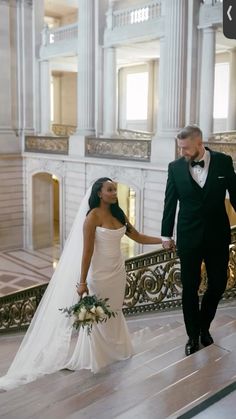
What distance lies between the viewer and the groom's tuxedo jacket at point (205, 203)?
11.2 feet

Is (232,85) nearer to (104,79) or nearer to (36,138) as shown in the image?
(104,79)

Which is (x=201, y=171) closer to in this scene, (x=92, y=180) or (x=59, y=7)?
(x=92, y=180)

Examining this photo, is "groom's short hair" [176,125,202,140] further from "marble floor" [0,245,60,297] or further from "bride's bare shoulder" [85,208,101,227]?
"marble floor" [0,245,60,297]

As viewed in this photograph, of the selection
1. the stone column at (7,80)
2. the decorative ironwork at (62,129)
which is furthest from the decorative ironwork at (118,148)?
the decorative ironwork at (62,129)

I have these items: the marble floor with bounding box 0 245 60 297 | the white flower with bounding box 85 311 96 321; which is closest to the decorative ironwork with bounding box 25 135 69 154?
the marble floor with bounding box 0 245 60 297

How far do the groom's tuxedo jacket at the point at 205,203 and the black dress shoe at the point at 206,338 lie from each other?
2.41 feet

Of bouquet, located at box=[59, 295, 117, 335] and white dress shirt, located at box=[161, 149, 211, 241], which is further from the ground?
white dress shirt, located at box=[161, 149, 211, 241]

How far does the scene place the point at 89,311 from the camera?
3.71m

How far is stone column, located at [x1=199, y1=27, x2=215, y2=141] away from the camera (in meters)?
12.5

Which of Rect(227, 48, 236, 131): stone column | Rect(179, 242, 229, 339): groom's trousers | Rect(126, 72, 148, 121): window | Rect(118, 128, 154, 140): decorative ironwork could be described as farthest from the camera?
Rect(126, 72, 148, 121): window

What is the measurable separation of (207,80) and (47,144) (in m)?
A: 6.66

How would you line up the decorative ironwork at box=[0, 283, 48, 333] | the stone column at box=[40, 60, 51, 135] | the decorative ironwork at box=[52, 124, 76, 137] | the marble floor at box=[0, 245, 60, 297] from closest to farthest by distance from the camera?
1. the decorative ironwork at box=[0, 283, 48, 333]
2. the marble floor at box=[0, 245, 60, 297]
3. the stone column at box=[40, 60, 51, 135]
4. the decorative ironwork at box=[52, 124, 76, 137]

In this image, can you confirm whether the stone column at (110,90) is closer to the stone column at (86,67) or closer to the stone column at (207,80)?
the stone column at (86,67)

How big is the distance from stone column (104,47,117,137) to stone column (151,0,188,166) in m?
2.62
